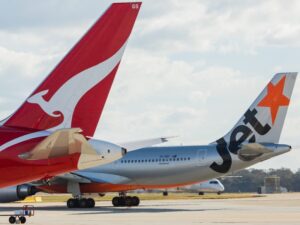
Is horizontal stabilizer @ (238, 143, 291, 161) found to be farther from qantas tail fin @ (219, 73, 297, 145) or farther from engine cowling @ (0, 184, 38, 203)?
engine cowling @ (0, 184, 38, 203)

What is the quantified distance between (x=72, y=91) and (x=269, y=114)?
3342 cm

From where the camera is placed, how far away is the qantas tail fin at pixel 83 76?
55.7 feet

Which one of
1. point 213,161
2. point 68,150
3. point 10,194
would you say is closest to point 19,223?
point 10,194

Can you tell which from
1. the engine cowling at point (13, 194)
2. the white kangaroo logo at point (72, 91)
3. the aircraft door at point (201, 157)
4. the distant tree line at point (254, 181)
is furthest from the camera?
the distant tree line at point (254, 181)

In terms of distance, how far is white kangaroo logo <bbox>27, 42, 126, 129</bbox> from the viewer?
1697 centimetres

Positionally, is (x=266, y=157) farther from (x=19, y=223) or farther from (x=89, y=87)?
(x=89, y=87)

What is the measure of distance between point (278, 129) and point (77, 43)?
109ft

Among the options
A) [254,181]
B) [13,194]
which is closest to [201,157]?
[13,194]

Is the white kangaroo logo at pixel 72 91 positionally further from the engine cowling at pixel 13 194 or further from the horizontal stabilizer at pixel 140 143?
the engine cowling at pixel 13 194

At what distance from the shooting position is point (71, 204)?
52.5m

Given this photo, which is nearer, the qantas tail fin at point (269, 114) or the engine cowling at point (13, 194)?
the engine cowling at point (13, 194)

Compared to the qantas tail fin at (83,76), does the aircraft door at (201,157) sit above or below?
above

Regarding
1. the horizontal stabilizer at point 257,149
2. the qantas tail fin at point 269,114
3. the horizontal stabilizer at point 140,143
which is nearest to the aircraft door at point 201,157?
the qantas tail fin at point 269,114

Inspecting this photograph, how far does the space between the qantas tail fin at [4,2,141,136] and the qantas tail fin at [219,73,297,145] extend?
32.6 metres
